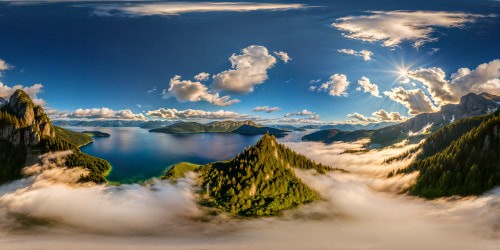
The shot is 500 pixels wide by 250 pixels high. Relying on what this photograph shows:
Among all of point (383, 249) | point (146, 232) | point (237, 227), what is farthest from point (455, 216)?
point (146, 232)

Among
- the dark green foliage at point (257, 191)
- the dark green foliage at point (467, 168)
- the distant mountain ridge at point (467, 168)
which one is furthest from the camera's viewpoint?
the dark green foliage at point (257, 191)

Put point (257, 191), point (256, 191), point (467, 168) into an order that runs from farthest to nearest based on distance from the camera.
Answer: point (256, 191)
point (257, 191)
point (467, 168)

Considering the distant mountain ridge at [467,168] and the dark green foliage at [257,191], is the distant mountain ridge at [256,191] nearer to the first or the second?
the dark green foliage at [257,191]

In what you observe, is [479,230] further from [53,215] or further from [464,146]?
[53,215]

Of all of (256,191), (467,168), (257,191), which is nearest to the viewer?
(467,168)

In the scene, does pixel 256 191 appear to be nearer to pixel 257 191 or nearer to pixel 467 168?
pixel 257 191

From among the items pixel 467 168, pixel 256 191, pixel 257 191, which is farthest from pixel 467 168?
pixel 256 191

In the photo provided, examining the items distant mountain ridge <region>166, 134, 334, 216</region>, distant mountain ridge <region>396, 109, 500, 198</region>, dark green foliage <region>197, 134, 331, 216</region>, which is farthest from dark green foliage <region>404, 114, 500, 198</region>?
distant mountain ridge <region>166, 134, 334, 216</region>

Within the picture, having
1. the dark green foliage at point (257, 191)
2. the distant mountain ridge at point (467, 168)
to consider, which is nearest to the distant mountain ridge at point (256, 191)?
the dark green foliage at point (257, 191)

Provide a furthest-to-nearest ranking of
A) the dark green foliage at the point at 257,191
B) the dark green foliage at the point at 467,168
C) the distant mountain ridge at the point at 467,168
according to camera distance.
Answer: the dark green foliage at the point at 257,191
the dark green foliage at the point at 467,168
the distant mountain ridge at the point at 467,168
